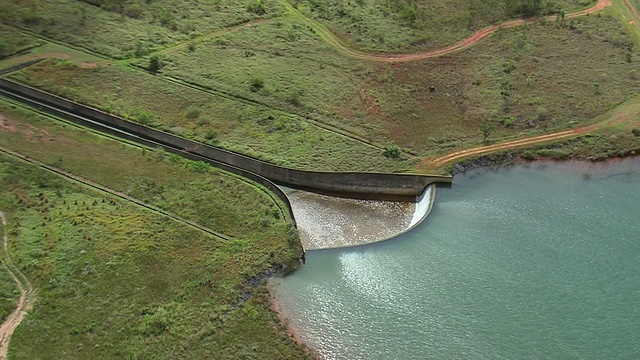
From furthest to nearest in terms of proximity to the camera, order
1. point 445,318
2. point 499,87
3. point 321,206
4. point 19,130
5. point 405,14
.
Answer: point 405,14 → point 499,87 → point 19,130 → point 321,206 → point 445,318

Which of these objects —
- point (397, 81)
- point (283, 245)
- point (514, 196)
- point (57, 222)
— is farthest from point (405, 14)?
point (57, 222)

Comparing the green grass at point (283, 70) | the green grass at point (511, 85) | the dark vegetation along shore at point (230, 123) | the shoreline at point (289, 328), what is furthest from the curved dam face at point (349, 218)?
the green grass at point (283, 70)

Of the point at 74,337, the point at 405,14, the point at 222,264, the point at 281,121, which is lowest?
the point at 74,337

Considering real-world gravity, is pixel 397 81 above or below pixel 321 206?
above

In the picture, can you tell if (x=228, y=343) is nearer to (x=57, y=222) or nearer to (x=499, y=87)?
(x=57, y=222)

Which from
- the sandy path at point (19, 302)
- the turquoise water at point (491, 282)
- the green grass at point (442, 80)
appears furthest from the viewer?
the green grass at point (442, 80)

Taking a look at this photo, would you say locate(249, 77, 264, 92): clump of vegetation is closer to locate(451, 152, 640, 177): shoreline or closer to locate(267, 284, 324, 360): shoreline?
locate(451, 152, 640, 177): shoreline

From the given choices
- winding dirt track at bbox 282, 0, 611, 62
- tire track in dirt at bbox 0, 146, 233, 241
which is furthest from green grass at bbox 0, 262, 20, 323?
winding dirt track at bbox 282, 0, 611, 62

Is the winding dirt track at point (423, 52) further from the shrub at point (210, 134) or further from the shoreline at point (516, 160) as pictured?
the shrub at point (210, 134)
